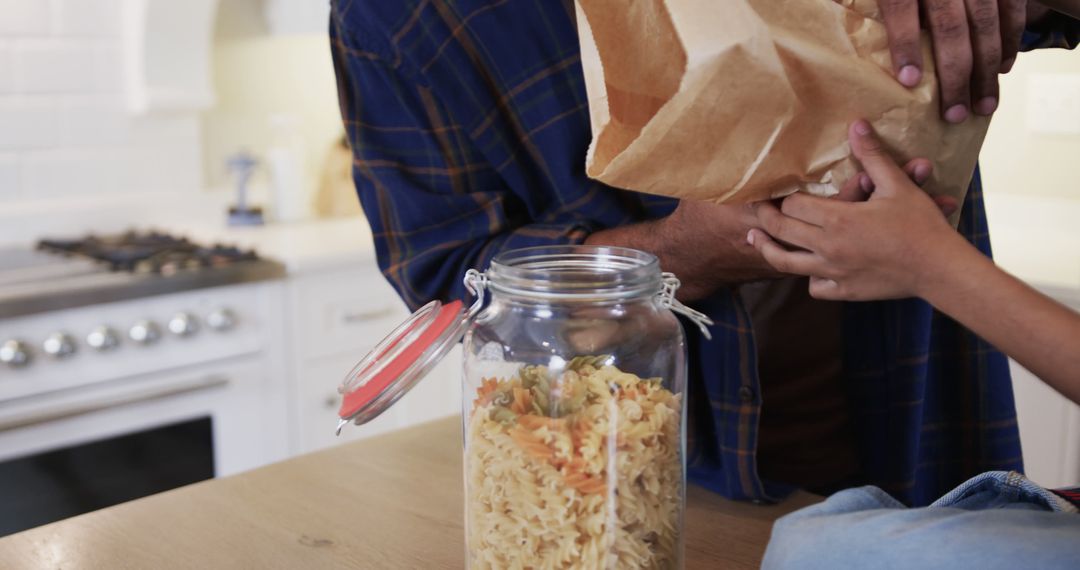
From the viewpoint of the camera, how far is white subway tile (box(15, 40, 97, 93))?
7.24 feet

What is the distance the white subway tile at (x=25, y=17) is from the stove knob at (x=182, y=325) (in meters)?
0.73

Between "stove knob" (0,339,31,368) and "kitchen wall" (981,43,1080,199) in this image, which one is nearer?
"stove knob" (0,339,31,368)

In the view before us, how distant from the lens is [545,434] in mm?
564

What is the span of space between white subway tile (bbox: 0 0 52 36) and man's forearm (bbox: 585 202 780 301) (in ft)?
5.66

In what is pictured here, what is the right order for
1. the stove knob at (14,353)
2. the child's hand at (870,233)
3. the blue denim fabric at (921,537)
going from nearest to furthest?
the blue denim fabric at (921,537), the child's hand at (870,233), the stove knob at (14,353)

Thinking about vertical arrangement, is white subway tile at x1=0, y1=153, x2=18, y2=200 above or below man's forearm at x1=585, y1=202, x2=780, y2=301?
below

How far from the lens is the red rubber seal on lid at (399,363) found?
58 cm

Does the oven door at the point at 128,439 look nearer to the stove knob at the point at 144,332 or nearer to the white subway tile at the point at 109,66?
the stove knob at the point at 144,332

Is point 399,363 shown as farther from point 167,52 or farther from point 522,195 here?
point 167,52

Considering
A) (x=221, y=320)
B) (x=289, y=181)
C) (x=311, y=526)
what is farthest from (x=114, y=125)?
(x=311, y=526)

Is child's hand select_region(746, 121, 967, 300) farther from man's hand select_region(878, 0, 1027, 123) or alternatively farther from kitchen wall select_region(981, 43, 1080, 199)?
kitchen wall select_region(981, 43, 1080, 199)

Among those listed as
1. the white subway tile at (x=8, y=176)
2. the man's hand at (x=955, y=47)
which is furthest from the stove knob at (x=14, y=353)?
the man's hand at (x=955, y=47)

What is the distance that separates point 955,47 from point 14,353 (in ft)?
5.07

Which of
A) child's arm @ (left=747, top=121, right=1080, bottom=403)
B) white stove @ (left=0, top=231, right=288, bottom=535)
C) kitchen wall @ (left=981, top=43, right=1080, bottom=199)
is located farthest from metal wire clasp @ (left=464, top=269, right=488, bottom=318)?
kitchen wall @ (left=981, top=43, right=1080, bottom=199)
